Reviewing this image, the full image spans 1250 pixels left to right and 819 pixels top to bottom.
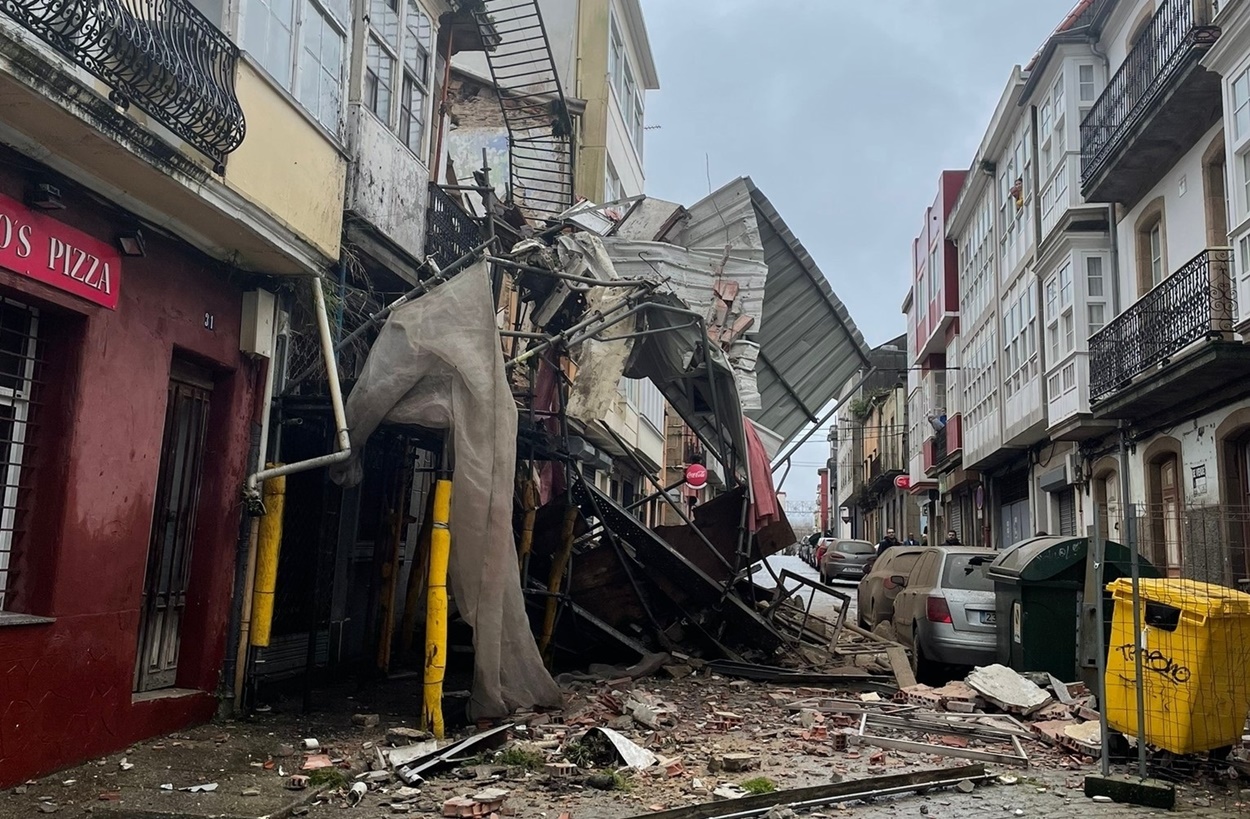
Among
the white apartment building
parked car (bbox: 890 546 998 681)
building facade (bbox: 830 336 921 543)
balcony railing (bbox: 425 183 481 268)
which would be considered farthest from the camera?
building facade (bbox: 830 336 921 543)

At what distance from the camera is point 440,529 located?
700 cm

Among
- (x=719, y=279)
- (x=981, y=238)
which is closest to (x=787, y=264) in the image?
(x=719, y=279)

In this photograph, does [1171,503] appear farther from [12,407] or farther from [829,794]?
[12,407]

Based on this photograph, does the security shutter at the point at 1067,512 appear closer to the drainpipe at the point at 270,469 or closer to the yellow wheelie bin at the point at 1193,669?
the yellow wheelie bin at the point at 1193,669

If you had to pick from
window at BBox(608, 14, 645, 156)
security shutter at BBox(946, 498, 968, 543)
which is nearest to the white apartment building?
security shutter at BBox(946, 498, 968, 543)

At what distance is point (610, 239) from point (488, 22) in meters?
3.19

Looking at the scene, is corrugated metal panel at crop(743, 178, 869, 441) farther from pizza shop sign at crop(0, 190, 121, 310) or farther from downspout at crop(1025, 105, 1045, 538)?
downspout at crop(1025, 105, 1045, 538)

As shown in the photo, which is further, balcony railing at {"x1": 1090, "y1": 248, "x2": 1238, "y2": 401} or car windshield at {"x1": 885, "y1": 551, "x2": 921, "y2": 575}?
car windshield at {"x1": 885, "y1": 551, "x2": 921, "y2": 575}

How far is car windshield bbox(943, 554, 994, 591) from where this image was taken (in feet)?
37.2

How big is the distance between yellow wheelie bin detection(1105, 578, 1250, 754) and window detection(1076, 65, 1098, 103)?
647 inches

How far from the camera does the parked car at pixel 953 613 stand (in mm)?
10867

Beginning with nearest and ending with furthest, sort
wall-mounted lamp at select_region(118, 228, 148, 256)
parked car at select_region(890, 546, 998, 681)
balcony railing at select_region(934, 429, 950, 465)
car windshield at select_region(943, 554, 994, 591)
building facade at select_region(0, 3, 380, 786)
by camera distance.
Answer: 1. building facade at select_region(0, 3, 380, 786)
2. wall-mounted lamp at select_region(118, 228, 148, 256)
3. parked car at select_region(890, 546, 998, 681)
4. car windshield at select_region(943, 554, 994, 591)
5. balcony railing at select_region(934, 429, 950, 465)

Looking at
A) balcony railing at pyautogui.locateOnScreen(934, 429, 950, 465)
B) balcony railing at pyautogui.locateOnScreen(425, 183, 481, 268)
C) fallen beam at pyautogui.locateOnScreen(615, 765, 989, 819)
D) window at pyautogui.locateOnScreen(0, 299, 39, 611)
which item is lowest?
fallen beam at pyautogui.locateOnScreen(615, 765, 989, 819)

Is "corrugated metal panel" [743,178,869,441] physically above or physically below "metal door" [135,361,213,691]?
above
